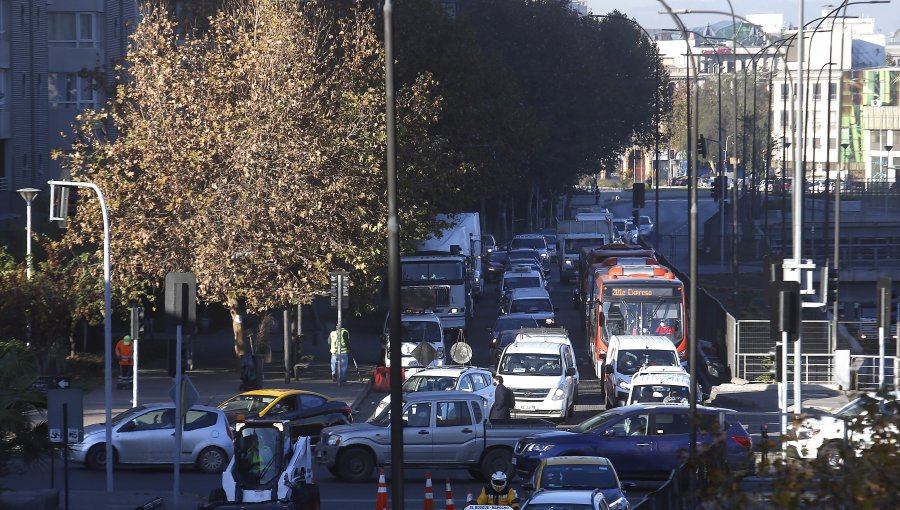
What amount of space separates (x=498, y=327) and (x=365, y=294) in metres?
5.57

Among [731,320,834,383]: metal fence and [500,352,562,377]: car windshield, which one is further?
[731,320,834,383]: metal fence

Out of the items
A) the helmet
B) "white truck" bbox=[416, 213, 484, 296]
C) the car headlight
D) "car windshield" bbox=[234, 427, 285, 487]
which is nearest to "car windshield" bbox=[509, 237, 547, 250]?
"white truck" bbox=[416, 213, 484, 296]

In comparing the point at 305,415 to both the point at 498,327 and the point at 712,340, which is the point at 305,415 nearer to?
the point at 498,327

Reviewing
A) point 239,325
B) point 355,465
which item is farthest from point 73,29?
point 355,465

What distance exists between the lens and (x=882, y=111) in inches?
3991

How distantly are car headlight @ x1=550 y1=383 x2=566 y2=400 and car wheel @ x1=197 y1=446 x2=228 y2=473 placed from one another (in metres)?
8.33

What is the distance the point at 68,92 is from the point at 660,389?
35.5 metres

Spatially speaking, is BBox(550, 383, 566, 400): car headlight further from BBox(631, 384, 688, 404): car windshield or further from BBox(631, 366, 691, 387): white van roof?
BBox(631, 384, 688, 404): car windshield

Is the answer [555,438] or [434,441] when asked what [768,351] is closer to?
[555,438]

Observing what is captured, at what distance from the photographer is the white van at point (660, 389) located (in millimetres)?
25641

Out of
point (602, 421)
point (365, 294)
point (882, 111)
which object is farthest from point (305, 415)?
point (882, 111)

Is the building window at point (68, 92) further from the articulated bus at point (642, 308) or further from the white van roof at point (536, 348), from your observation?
the white van roof at point (536, 348)

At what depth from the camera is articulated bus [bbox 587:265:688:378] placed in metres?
34.3

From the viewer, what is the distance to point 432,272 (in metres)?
42.9
